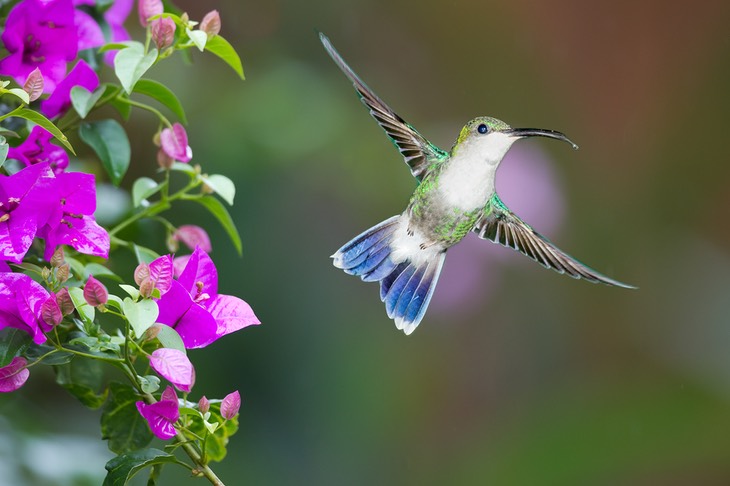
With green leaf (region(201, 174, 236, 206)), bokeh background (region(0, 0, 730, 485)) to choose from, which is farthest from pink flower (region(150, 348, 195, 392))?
bokeh background (region(0, 0, 730, 485))

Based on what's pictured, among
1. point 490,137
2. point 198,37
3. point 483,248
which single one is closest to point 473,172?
point 490,137

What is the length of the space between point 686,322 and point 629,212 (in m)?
0.19

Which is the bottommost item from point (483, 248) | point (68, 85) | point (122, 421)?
point (122, 421)

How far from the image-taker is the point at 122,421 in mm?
366

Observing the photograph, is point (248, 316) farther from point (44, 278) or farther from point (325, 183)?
point (325, 183)

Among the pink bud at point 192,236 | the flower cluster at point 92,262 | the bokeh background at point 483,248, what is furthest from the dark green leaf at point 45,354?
the bokeh background at point 483,248

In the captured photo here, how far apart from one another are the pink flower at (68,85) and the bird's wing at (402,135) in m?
0.12

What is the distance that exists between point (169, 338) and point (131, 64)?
0.10m

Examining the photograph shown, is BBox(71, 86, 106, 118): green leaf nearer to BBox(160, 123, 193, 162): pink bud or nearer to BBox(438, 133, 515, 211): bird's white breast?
BBox(160, 123, 193, 162): pink bud

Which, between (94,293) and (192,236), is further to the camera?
(192,236)

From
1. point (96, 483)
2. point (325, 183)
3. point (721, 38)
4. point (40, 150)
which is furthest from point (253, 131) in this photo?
point (721, 38)

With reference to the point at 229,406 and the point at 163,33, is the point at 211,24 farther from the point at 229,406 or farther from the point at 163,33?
the point at 229,406

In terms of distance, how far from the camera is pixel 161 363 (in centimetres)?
28

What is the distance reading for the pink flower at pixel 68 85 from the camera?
0.36 meters
